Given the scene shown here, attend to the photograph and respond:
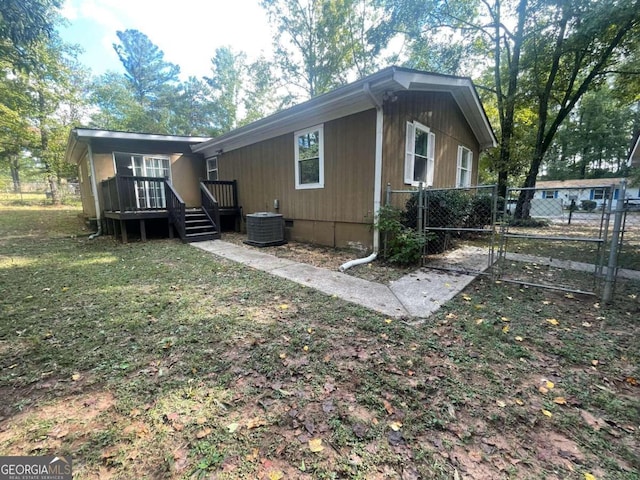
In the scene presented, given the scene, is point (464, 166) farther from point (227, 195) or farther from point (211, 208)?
point (211, 208)

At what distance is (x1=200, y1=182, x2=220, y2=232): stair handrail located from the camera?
8.38 metres

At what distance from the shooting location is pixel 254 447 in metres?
1.51

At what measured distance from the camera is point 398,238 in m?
5.28

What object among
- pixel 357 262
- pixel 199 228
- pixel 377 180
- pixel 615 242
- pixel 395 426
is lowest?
pixel 395 426

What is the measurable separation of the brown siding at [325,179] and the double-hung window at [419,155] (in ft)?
3.84

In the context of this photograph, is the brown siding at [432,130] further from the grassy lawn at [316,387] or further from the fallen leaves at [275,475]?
the fallen leaves at [275,475]

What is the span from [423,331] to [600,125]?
139ft

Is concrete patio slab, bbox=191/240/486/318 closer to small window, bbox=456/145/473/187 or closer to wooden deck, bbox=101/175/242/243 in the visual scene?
wooden deck, bbox=101/175/242/243

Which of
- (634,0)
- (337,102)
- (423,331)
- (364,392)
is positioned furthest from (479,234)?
(364,392)

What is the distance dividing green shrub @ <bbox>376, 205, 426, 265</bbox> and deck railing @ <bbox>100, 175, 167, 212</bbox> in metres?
6.18

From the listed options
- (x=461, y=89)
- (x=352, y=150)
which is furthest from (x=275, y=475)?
(x=461, y=89)

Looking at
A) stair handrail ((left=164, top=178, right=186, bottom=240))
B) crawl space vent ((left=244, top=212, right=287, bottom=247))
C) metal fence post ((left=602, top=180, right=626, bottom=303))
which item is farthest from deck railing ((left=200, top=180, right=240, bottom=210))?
metal fence post ((left=602, top=180, right=626, bottom=303))

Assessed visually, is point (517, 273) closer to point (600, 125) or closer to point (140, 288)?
point (140, 288)

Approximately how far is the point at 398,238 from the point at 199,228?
19.2ft
